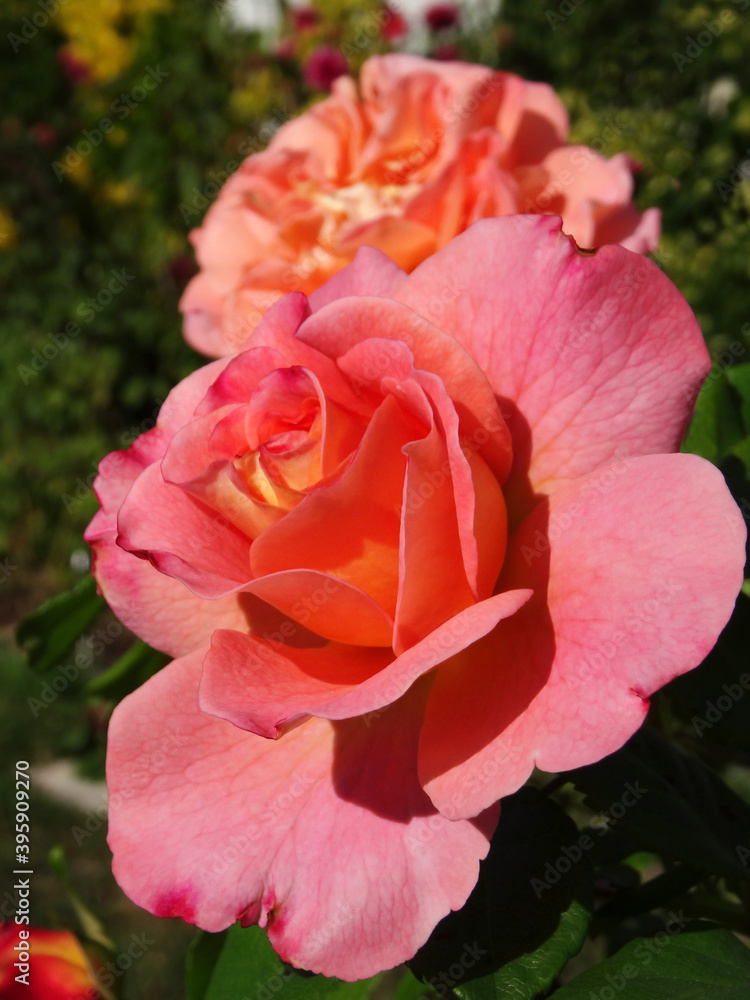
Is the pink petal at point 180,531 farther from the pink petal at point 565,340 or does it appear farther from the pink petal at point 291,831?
the pink petal at point 565,340

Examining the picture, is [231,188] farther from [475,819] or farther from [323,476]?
[475,819]

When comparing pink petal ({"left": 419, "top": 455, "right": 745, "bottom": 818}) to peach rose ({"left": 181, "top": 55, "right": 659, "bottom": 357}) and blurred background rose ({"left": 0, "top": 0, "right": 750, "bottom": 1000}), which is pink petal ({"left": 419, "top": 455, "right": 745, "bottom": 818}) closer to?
peach rose ({"left": 181, "top": 55, "right": 659, "bottom": 357})

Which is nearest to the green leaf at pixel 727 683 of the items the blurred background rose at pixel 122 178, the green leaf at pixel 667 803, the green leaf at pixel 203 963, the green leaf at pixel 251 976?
the green leaf at pixel 667 803

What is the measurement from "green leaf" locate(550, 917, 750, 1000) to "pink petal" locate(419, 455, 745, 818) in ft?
0.64

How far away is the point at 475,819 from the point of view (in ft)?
1.71

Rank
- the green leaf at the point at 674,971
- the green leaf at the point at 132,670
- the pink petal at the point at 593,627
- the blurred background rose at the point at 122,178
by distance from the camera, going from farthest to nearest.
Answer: the blurred background rose at the point at 122,178 < the green leaf at the point at 132,670 < the green leaf at the point at 674,971 < the pink petal at the point at 593,627

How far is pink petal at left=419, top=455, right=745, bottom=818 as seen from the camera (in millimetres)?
448

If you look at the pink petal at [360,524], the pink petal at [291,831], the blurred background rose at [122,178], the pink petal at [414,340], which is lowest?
the blurred background rose at [122,178]

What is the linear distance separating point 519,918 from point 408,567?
27 cm

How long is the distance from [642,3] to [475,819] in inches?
114

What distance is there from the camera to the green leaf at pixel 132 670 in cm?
91

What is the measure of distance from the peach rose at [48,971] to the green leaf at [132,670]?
0.26 meters

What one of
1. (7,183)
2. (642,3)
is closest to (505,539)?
(642,3)

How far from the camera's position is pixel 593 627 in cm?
49
